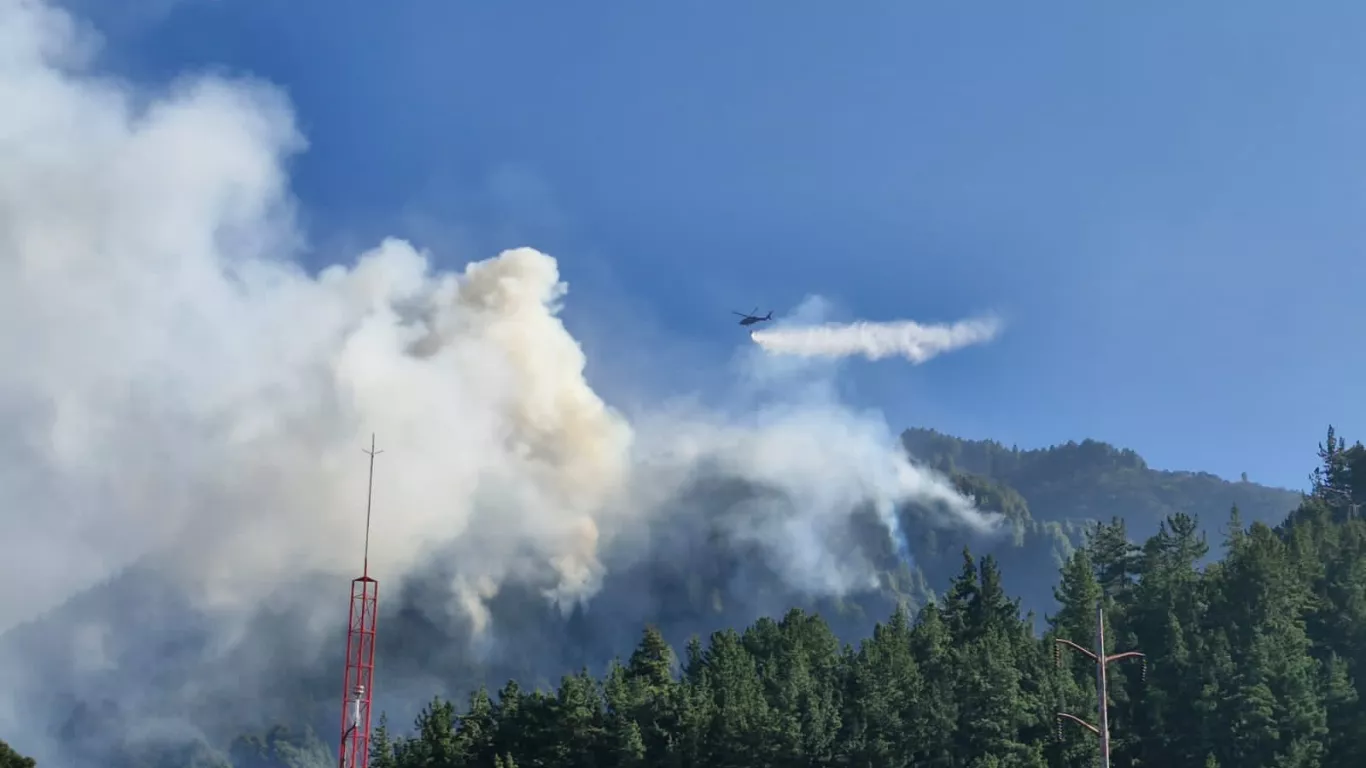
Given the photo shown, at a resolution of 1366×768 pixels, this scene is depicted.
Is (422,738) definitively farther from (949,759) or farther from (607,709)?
(949,759)

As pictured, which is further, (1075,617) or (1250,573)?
(1075,617)

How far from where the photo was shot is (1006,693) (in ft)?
394

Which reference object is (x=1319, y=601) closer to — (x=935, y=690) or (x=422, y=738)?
(x=935, y=690)

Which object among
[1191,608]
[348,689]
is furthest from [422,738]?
[1191,608]

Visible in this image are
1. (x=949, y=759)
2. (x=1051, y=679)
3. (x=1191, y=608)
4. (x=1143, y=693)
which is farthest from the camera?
(x=1191, y=608)

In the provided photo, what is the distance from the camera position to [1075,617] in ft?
499

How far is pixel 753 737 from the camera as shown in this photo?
425 ft

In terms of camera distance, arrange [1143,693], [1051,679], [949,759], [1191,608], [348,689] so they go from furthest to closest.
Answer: [1191,608] → [1143,693] → [1051,679] → [949,759] → [348,689]

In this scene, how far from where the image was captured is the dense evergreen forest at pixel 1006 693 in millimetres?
122375

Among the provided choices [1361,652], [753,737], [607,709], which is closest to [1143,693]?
[1361,652]

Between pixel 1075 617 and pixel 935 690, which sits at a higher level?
pixel 1075 617

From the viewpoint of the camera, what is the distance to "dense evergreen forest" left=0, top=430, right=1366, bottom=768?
122m

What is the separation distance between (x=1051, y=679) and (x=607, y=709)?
47382 millimetres

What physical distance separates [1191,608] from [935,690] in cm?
3854
